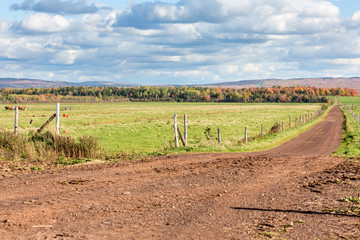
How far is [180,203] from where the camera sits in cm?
877

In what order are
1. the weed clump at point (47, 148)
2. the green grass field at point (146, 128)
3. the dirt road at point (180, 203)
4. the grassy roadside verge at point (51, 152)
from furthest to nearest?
1. the green grass field at point (146, 128)
2. the weed clump at point (47, 148)
3. the grassy roadside verge at point (51, 152)
4. the dirt road at point (180, 203)

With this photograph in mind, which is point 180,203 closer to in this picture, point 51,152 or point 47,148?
point 51,152

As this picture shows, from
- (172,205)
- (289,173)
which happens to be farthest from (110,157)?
(172,205)

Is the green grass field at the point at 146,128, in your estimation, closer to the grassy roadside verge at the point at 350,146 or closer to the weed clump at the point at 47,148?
the weed clump at the point at 47,148

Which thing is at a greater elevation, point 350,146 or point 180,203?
point 180,203

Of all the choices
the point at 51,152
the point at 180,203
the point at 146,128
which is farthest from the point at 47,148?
the point at 146,128

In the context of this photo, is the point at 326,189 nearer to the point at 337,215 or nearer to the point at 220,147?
the point at 337,215

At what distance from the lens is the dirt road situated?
693 cm

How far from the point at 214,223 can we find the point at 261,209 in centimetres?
145

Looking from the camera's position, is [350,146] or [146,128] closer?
[350,146]

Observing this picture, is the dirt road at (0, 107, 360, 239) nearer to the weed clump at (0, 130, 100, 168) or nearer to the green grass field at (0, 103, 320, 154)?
the weed clump at (0, 130, 100, 168)

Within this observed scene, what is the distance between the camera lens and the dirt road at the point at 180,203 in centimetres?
693

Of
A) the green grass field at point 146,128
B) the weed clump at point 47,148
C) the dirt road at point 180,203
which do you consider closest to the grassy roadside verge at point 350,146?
the green grass field at point 146,128

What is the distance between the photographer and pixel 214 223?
7426 millimetres
